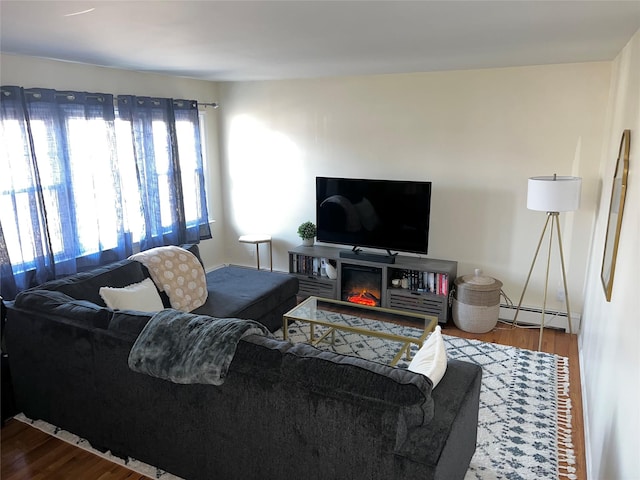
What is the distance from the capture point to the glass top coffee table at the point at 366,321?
3.42m

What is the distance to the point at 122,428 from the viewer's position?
2537 mm

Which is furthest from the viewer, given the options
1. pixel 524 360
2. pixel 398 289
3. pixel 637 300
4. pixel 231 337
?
pixel 398 289

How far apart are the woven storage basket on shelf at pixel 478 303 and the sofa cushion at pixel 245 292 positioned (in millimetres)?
1530

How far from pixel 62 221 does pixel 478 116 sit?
3.75 meters

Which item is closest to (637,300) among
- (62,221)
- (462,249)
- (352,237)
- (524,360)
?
(524,360)

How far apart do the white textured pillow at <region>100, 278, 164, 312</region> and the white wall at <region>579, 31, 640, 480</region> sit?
9.10ft

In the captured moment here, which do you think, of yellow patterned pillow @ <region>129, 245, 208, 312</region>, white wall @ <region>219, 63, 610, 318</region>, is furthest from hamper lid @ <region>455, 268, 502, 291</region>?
yellow patterned pillow @ <region>129, 245, 208, 312</region>

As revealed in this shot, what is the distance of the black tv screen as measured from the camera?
445cm

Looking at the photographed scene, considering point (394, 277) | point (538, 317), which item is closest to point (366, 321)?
point (394, 277)

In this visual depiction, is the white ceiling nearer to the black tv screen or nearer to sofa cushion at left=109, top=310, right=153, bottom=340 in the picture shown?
the black tv screen

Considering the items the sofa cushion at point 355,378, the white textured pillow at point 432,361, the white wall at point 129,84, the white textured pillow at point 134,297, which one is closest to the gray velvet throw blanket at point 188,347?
the sofa cushion at point 355,378

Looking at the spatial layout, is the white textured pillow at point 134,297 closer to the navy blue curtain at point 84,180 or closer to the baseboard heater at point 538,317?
the navy blue curtain at point 84,180

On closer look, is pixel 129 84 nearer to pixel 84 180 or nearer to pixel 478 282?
pixel 84 180

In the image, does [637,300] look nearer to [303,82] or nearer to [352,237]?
[352,237]
